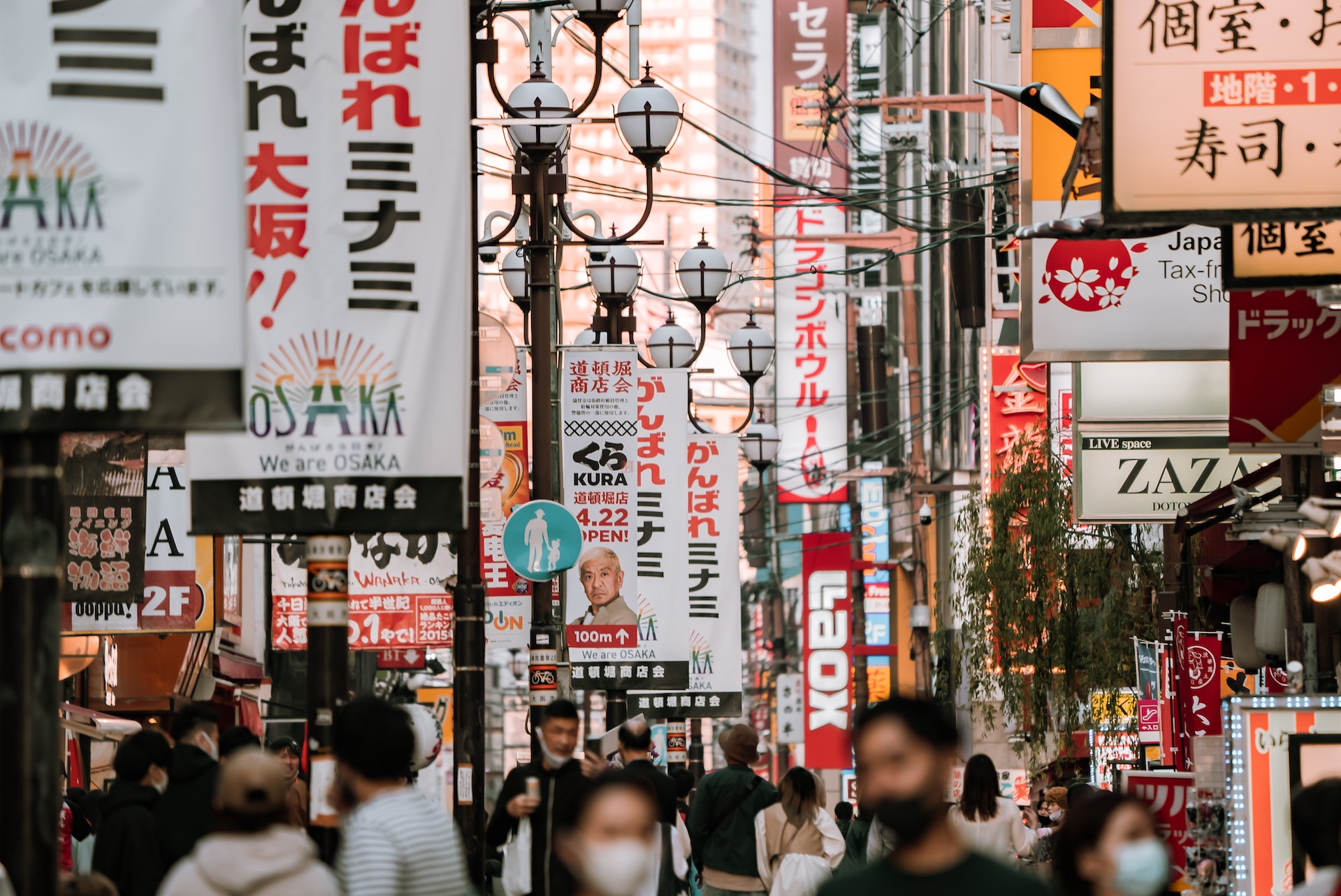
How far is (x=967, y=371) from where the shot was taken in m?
48.5

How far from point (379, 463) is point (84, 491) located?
8320 mm

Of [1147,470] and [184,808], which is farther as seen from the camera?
[1147,470]

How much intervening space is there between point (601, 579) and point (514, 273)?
7.37 metres

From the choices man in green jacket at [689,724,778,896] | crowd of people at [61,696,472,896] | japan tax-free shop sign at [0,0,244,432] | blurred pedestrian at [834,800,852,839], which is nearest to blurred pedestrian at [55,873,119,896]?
crowd of people at [61,696,472,896]

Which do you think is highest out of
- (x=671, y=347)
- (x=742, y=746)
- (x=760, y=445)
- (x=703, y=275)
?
(x=703, y=275)

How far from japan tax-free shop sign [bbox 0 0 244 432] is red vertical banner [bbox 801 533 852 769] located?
38.5 metres

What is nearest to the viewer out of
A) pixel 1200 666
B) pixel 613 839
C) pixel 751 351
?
pixel 613 839

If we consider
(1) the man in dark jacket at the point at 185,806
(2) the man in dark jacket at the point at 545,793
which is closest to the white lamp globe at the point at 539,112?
(2) the man in dark jacket at the point at 545,793

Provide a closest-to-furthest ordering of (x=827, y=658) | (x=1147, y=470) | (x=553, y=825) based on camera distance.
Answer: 1. (x=553, y=825)
2. (x=1147, y=470)
3. (x=827, y=658)

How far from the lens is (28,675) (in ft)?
21.5

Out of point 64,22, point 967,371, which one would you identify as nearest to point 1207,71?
point 64,22

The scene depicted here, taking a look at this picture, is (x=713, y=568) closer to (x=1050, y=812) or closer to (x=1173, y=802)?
(x=1050, y=812)

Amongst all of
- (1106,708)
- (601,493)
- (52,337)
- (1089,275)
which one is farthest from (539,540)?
(52,337)

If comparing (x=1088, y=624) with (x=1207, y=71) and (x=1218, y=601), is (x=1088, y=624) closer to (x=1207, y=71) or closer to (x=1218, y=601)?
(x=1218, y=601)
